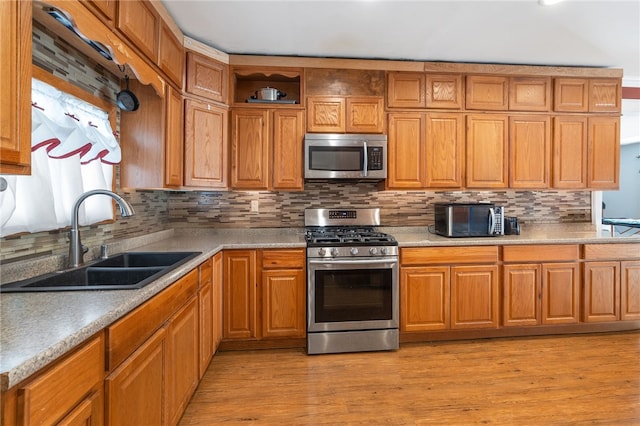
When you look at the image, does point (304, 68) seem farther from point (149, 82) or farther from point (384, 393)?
point (384, 393)

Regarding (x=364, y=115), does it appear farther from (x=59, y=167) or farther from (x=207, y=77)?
(x=59, y=167)

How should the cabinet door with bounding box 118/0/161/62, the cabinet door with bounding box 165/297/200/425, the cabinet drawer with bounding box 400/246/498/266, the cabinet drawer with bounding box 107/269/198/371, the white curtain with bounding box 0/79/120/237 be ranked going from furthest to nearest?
the cabinet drawer with bounding box 400/246/498/266 → the cabinet door with bounding box 118/0/161/62 → the cabinet door with bounding box 165/297/200/425 → the white curtain with bounding box 0/79/120/237 → the cabinet drawer with bounding box 107/269/198/371

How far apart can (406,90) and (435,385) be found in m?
2.43

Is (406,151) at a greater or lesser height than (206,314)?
greater

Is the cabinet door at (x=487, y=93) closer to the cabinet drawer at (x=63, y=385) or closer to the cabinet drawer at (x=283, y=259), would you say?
the cabinet drawer at (x=283, y=259)

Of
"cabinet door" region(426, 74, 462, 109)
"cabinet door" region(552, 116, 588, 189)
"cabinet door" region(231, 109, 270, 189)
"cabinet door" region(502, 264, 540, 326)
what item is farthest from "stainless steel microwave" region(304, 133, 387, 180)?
"cabinet door" region(552, 116, 588, 189)

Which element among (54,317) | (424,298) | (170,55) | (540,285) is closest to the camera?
(54,317)

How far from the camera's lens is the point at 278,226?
10.5 ft

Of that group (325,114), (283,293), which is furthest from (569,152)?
(283,293)

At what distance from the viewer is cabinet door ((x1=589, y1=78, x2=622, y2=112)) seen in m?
3.16

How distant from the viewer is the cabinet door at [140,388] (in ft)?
3.51

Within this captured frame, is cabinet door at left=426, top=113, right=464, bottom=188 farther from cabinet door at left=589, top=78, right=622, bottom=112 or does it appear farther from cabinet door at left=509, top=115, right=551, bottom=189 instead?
cabinet door at left=589, top=78, right=622, bottom=112

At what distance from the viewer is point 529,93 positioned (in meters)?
3.11

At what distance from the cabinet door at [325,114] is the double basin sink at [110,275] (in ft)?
5.07
